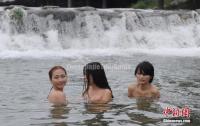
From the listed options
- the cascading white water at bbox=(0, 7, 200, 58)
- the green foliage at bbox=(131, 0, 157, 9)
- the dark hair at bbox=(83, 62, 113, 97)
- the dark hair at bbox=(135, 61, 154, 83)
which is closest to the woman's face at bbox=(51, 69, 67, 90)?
the dark hair at bbox=(83, 62, 113, 97)

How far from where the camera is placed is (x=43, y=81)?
43.5 ft

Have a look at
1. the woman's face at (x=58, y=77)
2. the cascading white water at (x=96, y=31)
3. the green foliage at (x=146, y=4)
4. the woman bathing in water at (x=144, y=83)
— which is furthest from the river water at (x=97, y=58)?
the green foliage at (x=146, y=4)

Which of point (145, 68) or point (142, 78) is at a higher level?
point (145, 68)

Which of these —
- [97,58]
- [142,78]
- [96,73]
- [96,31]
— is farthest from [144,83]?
[96,31]

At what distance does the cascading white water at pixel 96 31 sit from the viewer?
2431 cm

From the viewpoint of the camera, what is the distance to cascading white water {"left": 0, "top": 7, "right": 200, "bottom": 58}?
24.3 meters

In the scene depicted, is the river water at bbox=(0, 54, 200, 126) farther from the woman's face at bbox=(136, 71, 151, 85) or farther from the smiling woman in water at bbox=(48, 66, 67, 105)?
the woman's face at bbox=(136, 71, 151, 85)

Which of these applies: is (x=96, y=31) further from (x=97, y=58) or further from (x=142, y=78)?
(x=142, y=78)

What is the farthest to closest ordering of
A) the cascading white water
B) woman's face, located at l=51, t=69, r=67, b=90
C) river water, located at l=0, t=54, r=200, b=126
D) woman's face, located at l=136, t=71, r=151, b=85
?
the cascading white water, woman's face, located at l=136, t=71, r=151, b=85, woman's face, located at l=51, t=69, r=67, b=90, river water, located at l=0, t=54, r=200, b=126

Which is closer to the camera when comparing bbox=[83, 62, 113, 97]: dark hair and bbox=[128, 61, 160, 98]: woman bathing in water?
bbox=[83, 62, 113, 97]: dark hair

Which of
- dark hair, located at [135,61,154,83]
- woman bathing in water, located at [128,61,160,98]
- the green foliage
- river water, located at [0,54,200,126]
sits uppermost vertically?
the green foliage

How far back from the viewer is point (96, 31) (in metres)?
25.8

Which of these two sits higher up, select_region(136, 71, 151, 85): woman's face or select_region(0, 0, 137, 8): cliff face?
select_region(0, 0, 137, 8): cliff face

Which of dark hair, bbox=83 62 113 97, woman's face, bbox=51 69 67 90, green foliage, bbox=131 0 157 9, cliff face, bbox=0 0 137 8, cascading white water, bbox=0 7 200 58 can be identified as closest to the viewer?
woman's face, bbox=51 69 67 90
